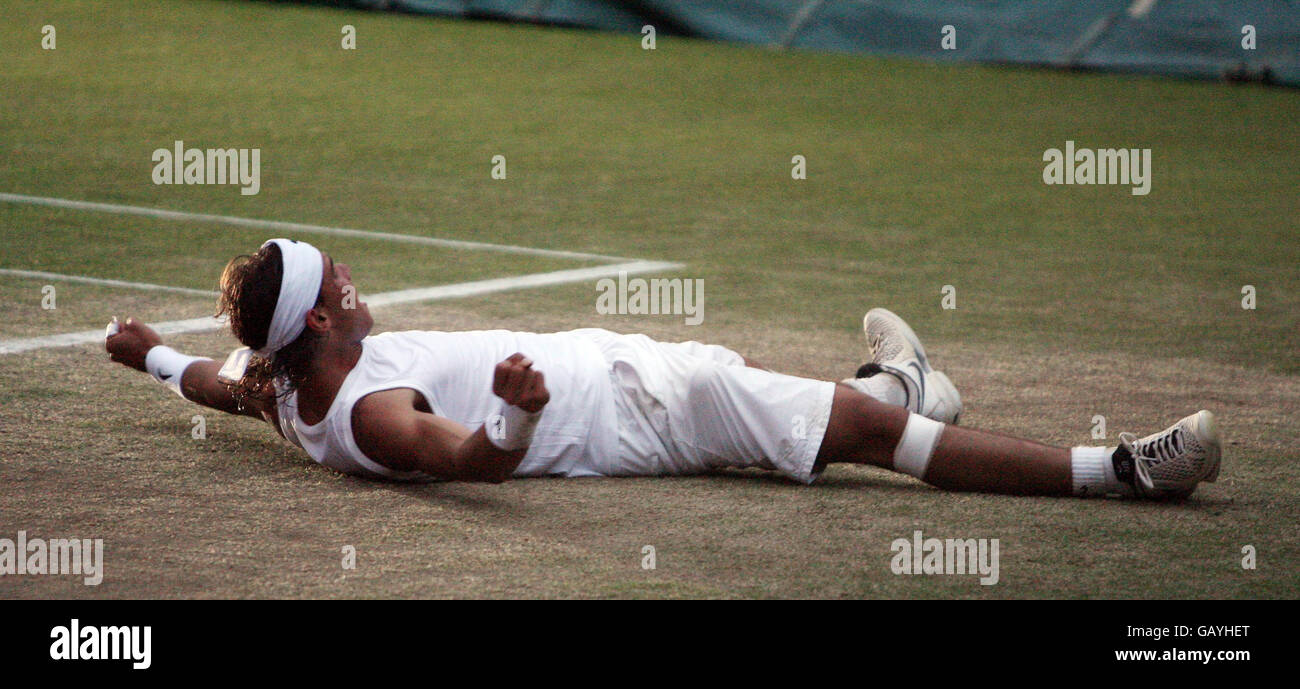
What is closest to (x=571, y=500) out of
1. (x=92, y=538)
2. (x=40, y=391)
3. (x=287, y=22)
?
(x=92, y=538)

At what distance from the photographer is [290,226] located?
997 cm

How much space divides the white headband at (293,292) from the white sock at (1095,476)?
222 cm

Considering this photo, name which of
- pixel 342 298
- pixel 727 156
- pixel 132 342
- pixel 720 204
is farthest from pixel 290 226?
pixel 342 298

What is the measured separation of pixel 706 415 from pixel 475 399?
26.5 inches

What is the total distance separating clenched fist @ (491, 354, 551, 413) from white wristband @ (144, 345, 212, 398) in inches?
69.4

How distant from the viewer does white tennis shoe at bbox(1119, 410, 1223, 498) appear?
4.73 metres

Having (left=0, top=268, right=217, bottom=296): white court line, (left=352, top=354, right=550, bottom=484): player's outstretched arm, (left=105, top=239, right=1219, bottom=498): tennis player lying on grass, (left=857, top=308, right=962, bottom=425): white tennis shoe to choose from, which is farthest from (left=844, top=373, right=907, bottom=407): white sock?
(left=0, top=268, right=217, bottom=296): white court line

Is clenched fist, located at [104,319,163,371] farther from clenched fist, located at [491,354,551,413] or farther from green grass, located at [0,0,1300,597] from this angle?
clenched fist, located at [491,354,551,413]

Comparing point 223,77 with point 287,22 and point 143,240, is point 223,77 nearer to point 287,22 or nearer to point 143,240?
point 287,22

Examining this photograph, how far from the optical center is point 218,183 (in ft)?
38.1

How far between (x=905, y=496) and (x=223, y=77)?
1244 cm

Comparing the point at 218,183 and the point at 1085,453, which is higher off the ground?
the point at 218,183

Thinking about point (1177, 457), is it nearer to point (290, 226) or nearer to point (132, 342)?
point (132, 342)

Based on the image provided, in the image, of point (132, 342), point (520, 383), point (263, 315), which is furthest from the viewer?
point (132, 342)
